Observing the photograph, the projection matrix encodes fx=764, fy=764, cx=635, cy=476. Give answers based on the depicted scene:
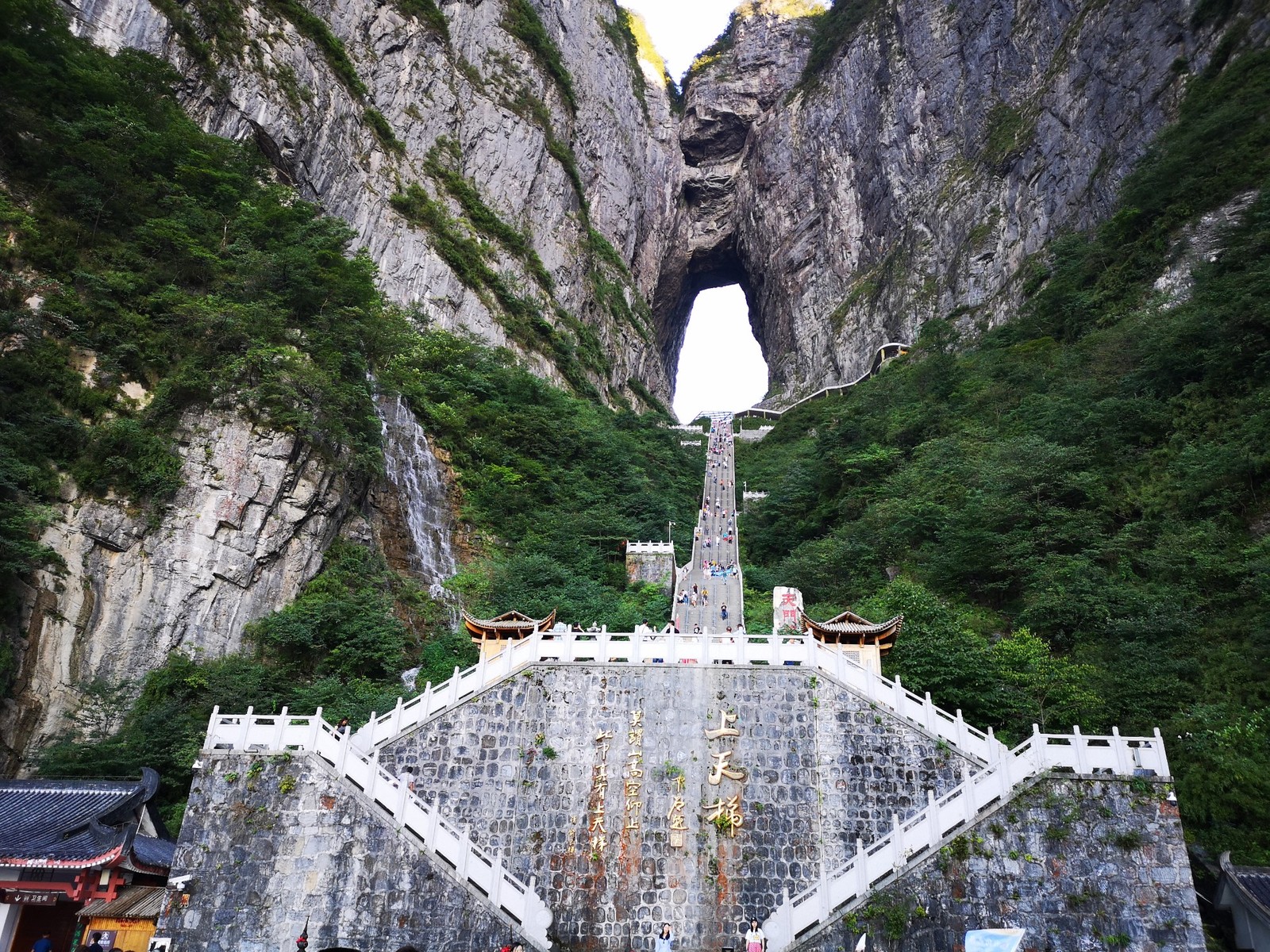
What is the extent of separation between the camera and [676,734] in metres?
12.3

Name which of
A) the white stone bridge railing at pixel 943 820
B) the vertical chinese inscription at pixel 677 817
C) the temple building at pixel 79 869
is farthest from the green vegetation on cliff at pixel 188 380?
the white stone bridge railing at pixel 943 820

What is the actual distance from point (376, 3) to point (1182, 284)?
3885cm

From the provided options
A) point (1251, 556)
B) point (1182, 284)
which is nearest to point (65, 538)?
point (1251, 556)

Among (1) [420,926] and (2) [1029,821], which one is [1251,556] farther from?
(1) [420,926]

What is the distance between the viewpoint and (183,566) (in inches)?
645

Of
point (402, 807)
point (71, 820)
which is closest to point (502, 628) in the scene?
point (402, 807)

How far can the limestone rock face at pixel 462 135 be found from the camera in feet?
97.9

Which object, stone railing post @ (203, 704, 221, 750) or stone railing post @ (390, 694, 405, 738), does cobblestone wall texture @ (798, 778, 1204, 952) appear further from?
stone railing post @ (203, 704, 221, 750)

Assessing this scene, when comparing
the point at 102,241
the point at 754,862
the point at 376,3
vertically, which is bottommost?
the point at 754,862

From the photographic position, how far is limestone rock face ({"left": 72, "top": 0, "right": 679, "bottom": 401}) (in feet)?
97.9

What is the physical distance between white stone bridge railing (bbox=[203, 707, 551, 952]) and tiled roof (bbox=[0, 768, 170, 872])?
1.31m

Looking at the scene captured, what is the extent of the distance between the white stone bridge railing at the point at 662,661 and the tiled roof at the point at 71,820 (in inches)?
121

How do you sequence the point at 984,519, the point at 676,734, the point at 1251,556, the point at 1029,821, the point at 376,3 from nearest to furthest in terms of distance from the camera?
the point at 1029,821
the point at 676,734
the point at 1251,556
the point at 984,519
the point at 376,3

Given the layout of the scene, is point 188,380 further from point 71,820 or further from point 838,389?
point 838,389
